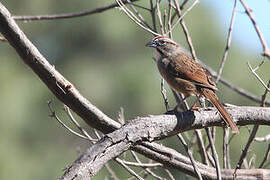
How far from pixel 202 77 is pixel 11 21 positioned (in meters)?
2.66

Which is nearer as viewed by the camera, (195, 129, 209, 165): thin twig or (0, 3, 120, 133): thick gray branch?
(0, 3, 120, 133): thick gray branch

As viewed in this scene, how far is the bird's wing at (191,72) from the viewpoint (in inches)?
205

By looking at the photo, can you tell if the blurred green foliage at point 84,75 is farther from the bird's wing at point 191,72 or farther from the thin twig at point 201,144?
the thin twig at point 201,144

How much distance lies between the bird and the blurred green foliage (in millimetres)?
11483

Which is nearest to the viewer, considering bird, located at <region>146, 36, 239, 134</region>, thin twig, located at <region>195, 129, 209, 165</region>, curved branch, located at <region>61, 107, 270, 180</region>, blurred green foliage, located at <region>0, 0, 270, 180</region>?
curved branch, located at <region>61, 107, 270, 180</region>

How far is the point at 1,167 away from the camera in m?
17.8

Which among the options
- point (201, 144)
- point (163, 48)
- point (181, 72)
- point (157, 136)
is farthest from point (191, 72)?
point (157, 136)

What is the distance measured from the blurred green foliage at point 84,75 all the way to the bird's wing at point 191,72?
455 inches

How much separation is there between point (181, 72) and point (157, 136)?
6.79 ft

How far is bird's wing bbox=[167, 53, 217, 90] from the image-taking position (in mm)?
5209

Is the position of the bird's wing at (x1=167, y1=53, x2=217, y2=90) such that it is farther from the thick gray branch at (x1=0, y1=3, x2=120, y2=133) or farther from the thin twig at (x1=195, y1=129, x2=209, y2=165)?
the thick gray branch at (x1=0, y1=3, x2=120, y2=133)

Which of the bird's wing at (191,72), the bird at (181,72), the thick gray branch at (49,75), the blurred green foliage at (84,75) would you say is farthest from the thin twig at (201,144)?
the blurred green foliage at (84,75)

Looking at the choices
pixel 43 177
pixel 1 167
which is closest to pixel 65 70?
pixel 43 177

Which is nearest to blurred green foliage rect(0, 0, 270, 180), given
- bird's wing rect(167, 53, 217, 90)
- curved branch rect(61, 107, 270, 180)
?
bird's wing rect(167, 53, 217, 90)
